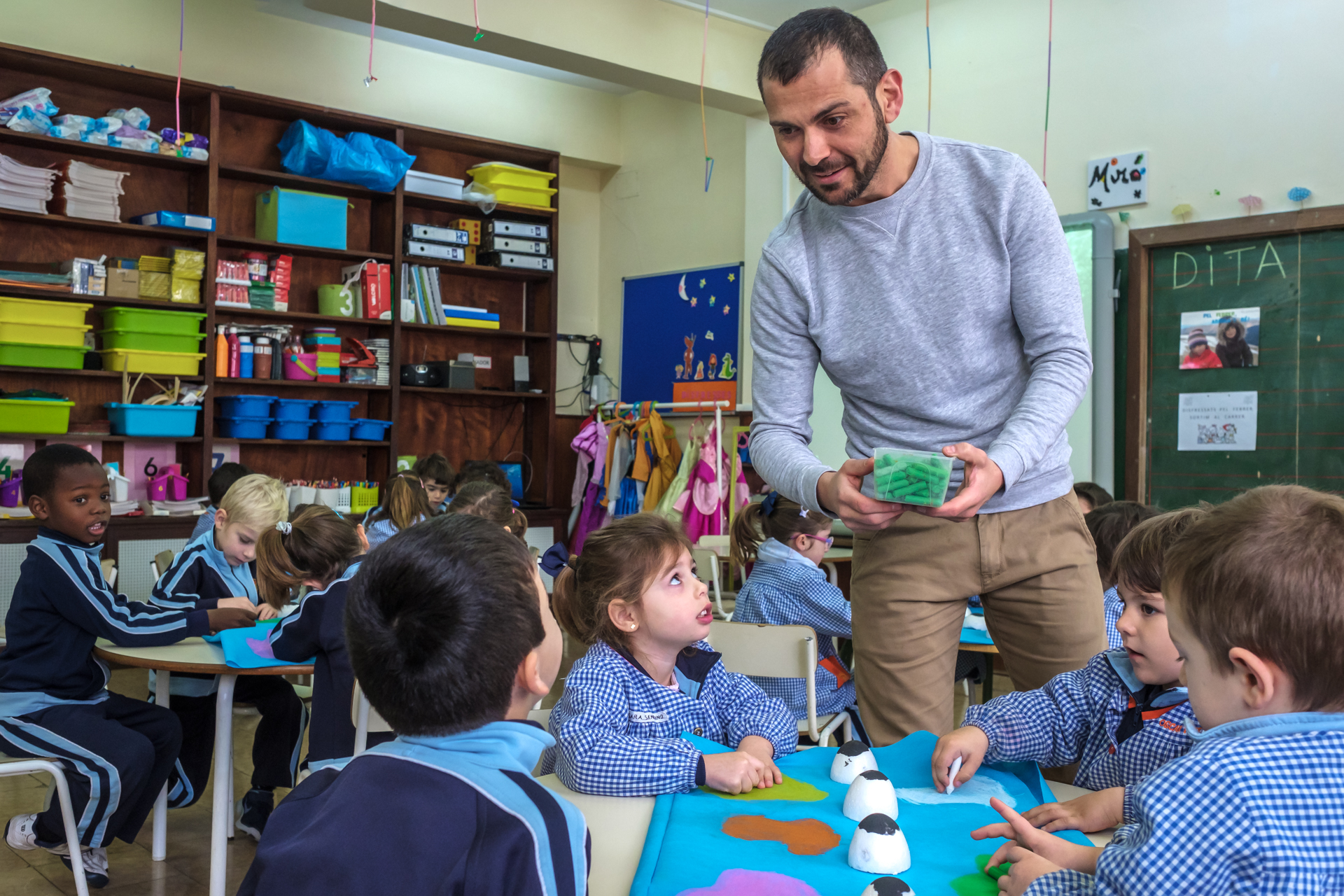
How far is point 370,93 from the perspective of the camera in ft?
21.2

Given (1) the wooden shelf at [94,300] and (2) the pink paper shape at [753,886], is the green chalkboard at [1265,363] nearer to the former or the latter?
(2) the pink paper shape at [753,886]

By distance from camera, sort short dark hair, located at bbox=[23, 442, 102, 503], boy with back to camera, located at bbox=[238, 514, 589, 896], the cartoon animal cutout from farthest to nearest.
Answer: the cartoon animal cutout → short dark hair, located at bbox=[23, 442, 102, 503] → boy with back to camera, located at bbox=[238, 514, 589, 896]

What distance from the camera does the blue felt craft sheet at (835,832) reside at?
1006 mm

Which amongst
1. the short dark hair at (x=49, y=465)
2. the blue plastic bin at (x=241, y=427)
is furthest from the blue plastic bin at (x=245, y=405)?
the short dark hair at (x=49, y=465)

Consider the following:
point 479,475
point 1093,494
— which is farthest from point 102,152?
point 1093,494

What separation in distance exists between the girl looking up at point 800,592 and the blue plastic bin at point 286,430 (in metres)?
3.41

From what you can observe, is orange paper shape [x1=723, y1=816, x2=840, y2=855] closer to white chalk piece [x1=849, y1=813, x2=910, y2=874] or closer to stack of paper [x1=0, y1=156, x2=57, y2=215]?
white chalk piece [x1=849, y1=813, x2=910, y2=874]

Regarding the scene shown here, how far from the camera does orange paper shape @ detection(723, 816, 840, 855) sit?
1.09m

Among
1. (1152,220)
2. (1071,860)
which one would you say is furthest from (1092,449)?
(1071,860)

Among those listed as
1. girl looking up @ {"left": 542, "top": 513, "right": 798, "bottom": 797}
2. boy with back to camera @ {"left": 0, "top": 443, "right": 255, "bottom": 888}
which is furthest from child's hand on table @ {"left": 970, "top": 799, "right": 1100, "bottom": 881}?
boy with back to camera @ {"left": 0, "top": 443, "right": 255, "bottom": 888}

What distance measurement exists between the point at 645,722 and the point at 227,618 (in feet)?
5.48

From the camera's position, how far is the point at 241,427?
570 centimetres

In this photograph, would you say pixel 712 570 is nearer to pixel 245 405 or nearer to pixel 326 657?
pixel 326 657

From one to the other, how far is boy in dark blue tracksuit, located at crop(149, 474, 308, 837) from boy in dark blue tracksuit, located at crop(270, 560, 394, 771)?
475 mm
